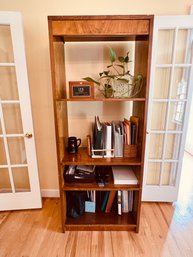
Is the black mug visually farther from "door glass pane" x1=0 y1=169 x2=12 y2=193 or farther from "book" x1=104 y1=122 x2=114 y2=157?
"door glass pane" x1=0 y1=169 x2=12 y2=193

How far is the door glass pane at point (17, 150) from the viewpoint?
1734mm

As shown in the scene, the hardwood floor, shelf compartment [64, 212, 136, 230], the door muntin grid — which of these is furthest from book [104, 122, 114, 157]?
the hardwood floor

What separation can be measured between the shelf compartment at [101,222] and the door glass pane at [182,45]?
1.70 m

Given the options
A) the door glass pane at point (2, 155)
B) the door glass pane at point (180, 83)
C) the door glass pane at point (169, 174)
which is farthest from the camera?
the door glass pane at point (169, 174)

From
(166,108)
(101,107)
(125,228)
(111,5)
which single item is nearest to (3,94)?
(101,107)

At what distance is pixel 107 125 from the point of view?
1436 mm

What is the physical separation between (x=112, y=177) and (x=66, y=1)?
5.74 feet

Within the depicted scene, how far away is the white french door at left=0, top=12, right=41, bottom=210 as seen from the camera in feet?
4.73

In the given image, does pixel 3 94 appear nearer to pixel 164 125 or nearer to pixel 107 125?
pixel 107 125

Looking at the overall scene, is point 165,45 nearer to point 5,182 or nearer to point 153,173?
point 153,173

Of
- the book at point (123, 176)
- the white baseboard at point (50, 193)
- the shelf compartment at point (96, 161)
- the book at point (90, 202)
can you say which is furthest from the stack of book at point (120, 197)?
the white baseboard at point (50, 193)

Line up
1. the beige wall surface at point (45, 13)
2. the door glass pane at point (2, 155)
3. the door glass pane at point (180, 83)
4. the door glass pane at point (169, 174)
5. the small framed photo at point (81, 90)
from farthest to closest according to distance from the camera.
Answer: the door glass pane at point (169, 174), the door glass pane at point (2, 155), the door glass pane at point (180, 83), the beige wall surface at point (45, 13), the small framed photo at point (81, 90)

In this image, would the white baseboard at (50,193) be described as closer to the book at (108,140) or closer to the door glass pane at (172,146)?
the book at (108,140)

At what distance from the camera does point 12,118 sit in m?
1.68
